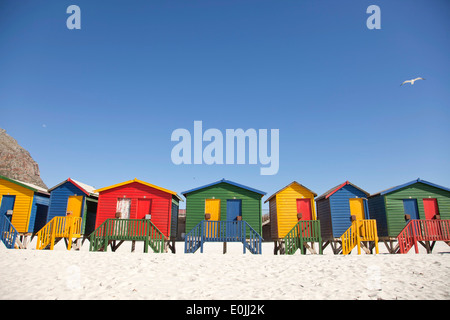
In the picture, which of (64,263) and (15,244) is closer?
(64,263)

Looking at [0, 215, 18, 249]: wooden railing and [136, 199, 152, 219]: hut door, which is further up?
[136, 199, 152, 219]: hut door

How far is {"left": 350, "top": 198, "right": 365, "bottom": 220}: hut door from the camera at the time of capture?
19.6 meters

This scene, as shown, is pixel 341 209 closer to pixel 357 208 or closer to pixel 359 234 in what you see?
pixel 357 208

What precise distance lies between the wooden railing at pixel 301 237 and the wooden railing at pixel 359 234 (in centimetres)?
136

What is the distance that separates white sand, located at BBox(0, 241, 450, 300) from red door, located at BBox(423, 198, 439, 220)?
7.93 meters

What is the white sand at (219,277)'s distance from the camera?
8078mm

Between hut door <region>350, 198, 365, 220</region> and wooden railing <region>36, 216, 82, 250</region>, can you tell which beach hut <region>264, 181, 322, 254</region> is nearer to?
hut door <region>350, 198, 365, 220</region>

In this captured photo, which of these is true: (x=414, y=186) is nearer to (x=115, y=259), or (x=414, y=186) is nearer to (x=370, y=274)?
(x=370, y=274)

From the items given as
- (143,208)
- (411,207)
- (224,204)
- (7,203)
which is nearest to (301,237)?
(224,204)

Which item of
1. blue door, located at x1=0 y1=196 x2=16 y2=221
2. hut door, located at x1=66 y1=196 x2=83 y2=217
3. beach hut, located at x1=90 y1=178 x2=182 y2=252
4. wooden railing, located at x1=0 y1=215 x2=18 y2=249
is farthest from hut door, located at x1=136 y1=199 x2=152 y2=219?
blue door, located at x1=0 y1=196 x2=16 y2=221

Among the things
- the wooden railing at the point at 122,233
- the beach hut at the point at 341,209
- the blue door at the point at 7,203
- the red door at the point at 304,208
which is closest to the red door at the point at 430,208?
the beach hut at the point at 341,209

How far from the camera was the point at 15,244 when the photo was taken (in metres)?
16.7

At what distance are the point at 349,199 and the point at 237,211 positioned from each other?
781 centimetres
